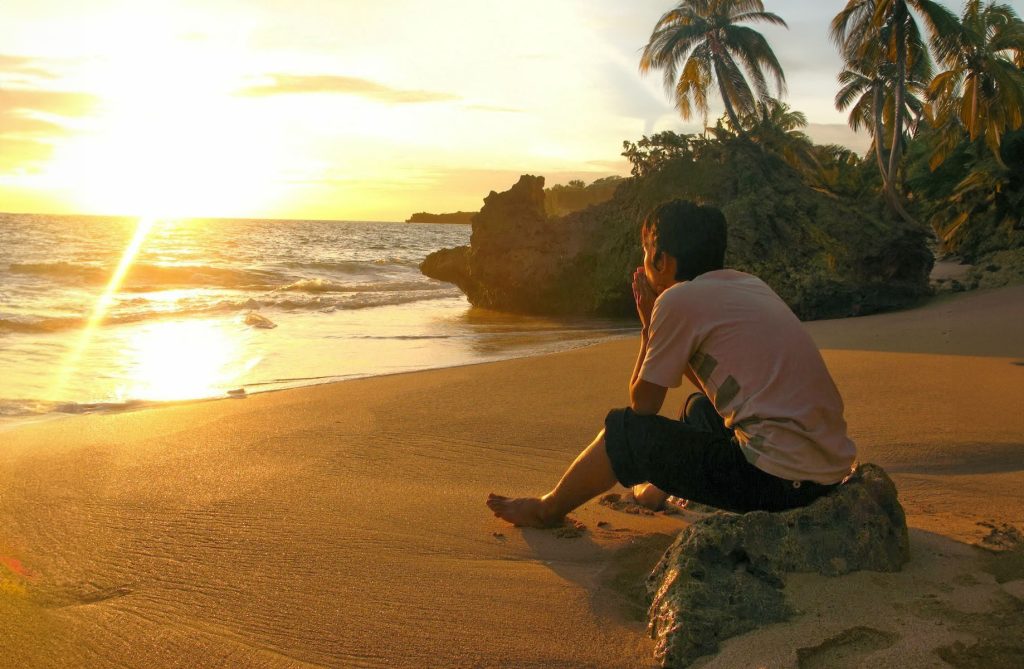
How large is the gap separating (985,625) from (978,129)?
64.6 ft

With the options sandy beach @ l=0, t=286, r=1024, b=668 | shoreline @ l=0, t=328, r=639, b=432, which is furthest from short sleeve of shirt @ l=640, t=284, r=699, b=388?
shoreline @ l=0, t=328, r=639, b=432

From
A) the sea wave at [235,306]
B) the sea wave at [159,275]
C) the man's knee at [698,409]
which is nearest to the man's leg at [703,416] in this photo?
the man's knee at [698,409]

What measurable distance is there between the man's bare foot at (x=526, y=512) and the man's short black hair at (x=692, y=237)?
3.62 ft

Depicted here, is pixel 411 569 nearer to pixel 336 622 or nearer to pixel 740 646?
pixel 336 622

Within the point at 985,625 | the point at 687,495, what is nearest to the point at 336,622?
the point at 687,495

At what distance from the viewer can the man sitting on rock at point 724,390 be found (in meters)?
2.61

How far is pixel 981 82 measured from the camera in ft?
63.6

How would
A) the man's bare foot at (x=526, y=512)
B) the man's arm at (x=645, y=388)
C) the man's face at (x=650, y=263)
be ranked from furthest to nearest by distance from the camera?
the man's bare foot at (x=526, y=512), the man's face at (x=650, y=263), the man's arm at (x=645, y=388)

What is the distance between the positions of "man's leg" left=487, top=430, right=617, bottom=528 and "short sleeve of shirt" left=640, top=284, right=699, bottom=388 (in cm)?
44

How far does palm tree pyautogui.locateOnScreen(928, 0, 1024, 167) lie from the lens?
59.6 ft

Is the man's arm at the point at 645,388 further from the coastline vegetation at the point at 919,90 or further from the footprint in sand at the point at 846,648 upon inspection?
the coastline vegetation at the point at 919,90

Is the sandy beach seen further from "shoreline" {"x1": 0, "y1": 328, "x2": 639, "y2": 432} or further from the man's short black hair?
the man's short black hair

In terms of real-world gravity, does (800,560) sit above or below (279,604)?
above

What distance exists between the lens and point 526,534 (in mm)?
3342
